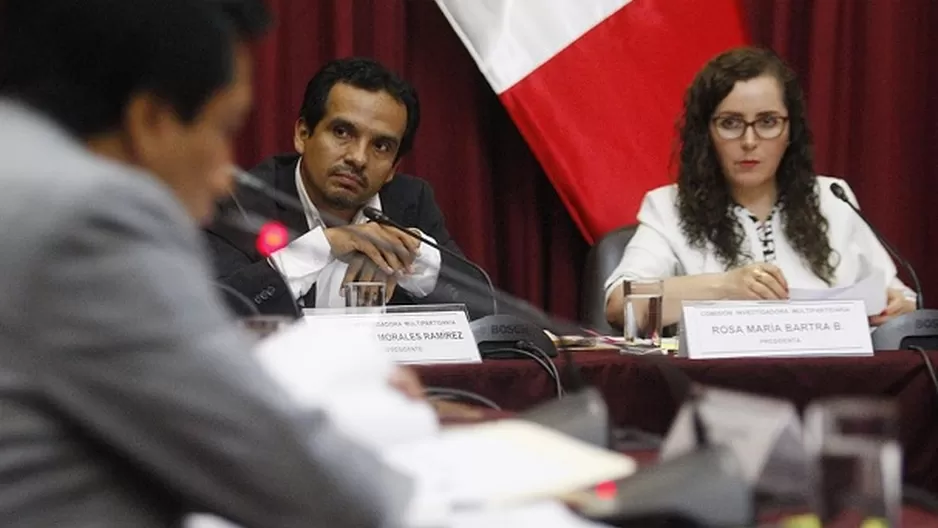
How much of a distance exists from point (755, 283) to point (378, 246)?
A: 71 centimetres

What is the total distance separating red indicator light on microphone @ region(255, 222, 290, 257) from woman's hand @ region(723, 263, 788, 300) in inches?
33.9

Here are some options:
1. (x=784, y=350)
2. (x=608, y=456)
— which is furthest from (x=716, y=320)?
(x=608, y=456)

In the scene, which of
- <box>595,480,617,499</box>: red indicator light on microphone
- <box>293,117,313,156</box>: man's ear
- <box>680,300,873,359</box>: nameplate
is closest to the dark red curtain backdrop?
<box>293,117,313,156</box>: man's ear

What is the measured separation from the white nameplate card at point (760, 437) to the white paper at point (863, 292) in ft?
5.00

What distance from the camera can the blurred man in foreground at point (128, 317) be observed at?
0.62m

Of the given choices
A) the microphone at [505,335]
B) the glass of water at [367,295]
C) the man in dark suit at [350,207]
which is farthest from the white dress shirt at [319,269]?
the microphone at [505,335]

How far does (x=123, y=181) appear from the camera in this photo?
63 centimetres

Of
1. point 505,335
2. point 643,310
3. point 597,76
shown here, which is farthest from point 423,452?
point 597,76

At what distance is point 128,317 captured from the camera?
612mm

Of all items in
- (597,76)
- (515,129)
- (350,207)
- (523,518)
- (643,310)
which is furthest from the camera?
(515,129)

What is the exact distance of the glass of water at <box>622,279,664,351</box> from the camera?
2.40 m

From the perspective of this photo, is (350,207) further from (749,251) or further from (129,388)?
(129,388)

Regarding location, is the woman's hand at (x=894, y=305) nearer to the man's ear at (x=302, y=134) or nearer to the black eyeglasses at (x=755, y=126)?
the black eyeglasses at (x=755, y=126)

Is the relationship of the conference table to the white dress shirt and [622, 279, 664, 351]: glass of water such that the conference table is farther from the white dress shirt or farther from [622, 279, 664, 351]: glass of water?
the white dress shirt
